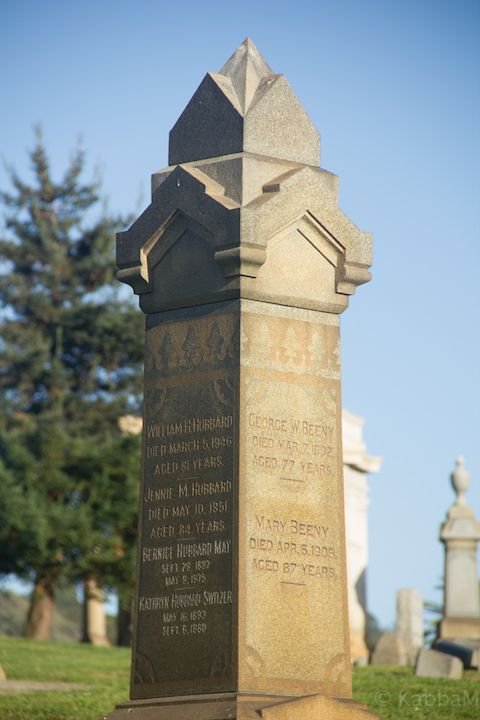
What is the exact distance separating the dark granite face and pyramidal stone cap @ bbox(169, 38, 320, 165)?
1.36m

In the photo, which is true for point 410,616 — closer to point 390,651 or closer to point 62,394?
point 390,651

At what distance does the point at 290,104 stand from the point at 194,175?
3.16 feet

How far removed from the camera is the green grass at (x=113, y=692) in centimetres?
1750

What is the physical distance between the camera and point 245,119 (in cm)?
1303

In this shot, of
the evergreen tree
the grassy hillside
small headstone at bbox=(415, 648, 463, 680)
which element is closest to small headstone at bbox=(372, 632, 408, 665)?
small headstone at bbox=(415, 648, 463, 680)

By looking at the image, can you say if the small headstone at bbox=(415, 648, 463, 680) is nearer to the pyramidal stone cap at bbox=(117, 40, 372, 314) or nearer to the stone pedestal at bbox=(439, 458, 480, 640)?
the stone pedestal at bbox=(439, 458, 480, 640)

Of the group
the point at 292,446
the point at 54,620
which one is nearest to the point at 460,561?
the point at 292,446

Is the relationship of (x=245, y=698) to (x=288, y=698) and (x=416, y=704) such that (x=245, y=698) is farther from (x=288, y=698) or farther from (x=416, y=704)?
(x=416, y=704)

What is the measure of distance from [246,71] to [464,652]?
37.1ft

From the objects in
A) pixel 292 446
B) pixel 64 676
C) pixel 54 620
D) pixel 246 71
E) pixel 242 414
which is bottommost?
pixel 64 676

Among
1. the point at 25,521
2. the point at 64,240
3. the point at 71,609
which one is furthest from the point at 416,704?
the point at 71,609

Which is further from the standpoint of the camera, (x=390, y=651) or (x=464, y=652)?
(x=390, y=651)

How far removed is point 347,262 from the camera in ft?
43.2

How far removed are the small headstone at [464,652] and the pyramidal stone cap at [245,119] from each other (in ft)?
33.9
